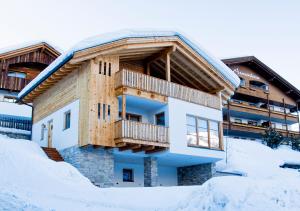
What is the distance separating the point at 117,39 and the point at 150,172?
6982mm

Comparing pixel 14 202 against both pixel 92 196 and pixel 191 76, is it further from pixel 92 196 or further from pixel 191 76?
pixel 191 76

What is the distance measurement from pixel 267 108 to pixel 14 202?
122 feet

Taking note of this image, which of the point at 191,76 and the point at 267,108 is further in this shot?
the point at 267,108

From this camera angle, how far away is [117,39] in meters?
18.7

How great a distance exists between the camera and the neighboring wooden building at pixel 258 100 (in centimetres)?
3788

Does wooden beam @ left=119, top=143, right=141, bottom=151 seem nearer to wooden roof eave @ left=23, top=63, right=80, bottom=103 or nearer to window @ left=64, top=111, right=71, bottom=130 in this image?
window @ left=64, top=111, right=71, bottom=130

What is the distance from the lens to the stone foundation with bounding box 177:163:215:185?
22.5 metres

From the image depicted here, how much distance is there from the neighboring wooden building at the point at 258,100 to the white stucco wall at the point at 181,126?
1495 cm

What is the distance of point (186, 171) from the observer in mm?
23750

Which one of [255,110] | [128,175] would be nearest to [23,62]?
[128,175]

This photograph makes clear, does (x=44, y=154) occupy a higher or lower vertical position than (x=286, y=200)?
higher

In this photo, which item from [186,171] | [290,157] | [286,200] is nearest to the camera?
[286,200]

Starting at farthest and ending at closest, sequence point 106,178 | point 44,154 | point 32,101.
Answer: point 32,101, point 44,154, point 106,178

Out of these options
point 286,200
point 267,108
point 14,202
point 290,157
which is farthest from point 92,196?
point 267,108
